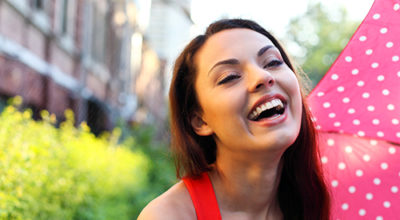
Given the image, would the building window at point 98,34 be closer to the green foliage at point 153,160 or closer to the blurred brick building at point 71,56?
the blurred brick building at point 71,56

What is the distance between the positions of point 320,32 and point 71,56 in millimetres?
33232

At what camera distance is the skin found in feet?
6.89

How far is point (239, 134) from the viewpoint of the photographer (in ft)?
6.93

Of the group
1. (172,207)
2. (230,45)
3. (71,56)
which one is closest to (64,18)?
(71,56)

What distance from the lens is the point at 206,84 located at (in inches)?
88.8

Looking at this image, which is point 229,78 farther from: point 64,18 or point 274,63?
point 64,18

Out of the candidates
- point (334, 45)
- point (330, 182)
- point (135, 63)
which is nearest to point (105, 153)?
point (330, 182)

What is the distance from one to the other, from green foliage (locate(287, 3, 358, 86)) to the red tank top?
4050 cm

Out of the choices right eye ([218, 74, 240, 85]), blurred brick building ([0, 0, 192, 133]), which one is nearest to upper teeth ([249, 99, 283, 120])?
right eye ([218, 74, 240, 85])

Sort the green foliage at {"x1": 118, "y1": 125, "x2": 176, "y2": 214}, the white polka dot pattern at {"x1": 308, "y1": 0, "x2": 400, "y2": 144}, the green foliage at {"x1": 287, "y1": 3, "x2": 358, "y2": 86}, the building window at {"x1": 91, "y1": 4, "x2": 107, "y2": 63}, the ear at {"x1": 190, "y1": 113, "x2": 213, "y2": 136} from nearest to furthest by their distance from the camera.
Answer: the ear at {"x1": 190, "y1": 113, "x2": 213, "y2": 136}, the white polka dot pattern at {"x1": 308, "y1": 0, "x2": 400, "y2": 144}, the green foliage at {"x1": 118, "y1": 125, "x2": 176, "y2": 214}, the building window at {"x1": 91, "y1": 4, "x2": 107, "y2": 63}, the green foliage at {"x1": 287, "y1": 3, "x2": 358, "y2": 86}

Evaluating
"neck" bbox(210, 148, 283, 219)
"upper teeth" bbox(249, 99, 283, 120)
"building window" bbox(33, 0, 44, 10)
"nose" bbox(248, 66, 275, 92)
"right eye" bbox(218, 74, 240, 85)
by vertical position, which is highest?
"building window" bbox(33, 0, 44, 10)

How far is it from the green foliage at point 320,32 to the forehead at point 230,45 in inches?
1591

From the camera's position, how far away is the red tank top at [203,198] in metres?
2.24

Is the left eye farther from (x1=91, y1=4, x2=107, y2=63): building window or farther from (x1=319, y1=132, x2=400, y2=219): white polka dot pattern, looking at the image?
(x1=91, y1=4, x2=107, y2=63): building window
